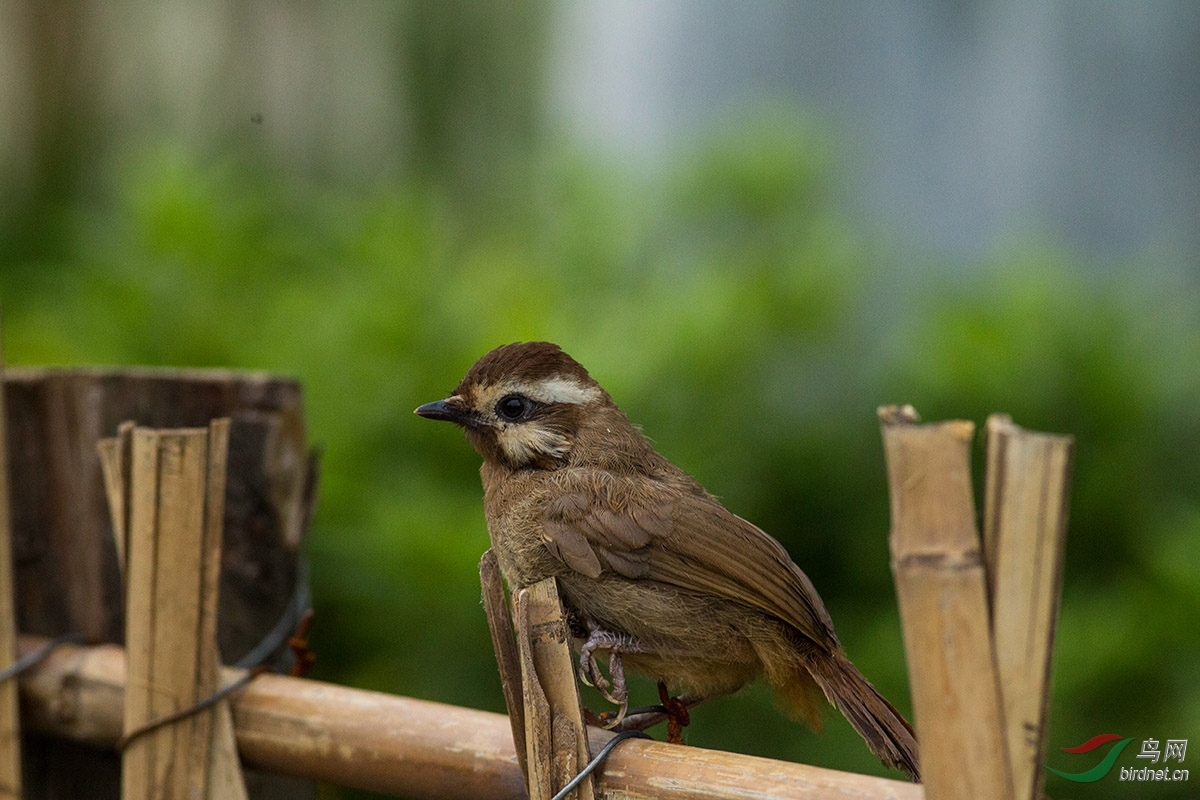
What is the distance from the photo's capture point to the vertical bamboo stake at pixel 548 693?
187cm

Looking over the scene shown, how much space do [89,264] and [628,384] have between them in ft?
7.15

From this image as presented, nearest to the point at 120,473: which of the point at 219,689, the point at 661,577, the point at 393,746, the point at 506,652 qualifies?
the point at 219,689

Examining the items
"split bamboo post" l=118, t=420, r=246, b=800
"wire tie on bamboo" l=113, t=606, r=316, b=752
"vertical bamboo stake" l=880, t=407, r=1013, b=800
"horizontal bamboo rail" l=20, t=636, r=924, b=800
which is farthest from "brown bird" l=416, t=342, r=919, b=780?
"vertical bamboo stake" l=880, t=407, r=1013, b=800

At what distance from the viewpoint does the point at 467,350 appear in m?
3.72

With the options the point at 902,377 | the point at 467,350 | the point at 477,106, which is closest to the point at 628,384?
the point at 467,350

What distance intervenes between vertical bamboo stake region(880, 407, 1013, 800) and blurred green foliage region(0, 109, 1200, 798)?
208 cm

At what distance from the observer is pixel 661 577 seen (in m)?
2.28

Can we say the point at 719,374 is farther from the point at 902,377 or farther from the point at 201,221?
the point at 201,221

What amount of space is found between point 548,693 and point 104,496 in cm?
177

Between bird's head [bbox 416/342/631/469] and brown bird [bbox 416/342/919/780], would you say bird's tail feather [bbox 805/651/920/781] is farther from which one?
bird's head [bbox 416/342/631/469]

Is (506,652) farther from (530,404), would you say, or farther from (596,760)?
(530,404)

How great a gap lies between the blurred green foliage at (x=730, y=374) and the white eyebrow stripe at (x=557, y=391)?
103cm

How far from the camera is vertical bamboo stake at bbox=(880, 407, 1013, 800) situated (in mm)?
1329

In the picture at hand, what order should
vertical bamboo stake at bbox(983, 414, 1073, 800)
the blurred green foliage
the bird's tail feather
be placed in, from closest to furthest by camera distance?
vertical bamboo stake at bbox(983, 414, 1073, 800)
the bird's tail feather
the blurred green foliage
